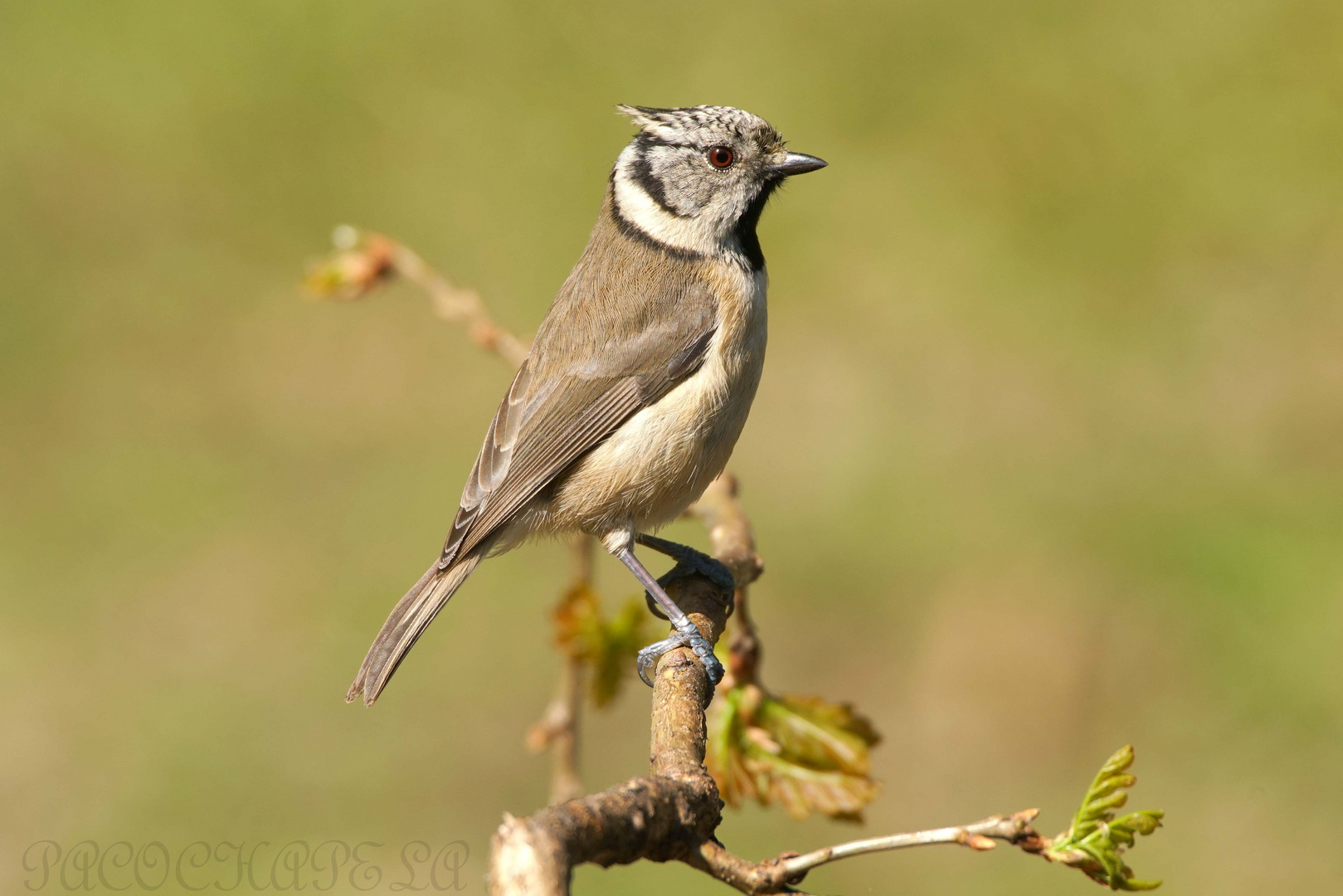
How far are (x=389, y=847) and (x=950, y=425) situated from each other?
12.3 feet

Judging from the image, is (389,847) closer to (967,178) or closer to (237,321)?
(237,321)

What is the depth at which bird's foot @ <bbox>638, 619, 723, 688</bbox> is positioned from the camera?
10.1 feet

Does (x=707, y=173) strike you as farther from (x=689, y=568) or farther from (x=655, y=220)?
(x=689, y=568)

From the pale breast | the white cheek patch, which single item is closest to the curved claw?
the pale breast

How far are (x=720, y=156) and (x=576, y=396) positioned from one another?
0.96m

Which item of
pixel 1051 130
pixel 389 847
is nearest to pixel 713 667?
pixel 389 847

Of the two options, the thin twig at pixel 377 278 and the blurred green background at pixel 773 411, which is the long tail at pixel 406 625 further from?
the blurred green background at pixel 773 411

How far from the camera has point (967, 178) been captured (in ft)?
27.5

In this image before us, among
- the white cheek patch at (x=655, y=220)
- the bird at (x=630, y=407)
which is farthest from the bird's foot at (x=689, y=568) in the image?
the white cheek patch at (x=655, y=220)

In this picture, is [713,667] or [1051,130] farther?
[1051,130]

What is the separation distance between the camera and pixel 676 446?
3.69 metres

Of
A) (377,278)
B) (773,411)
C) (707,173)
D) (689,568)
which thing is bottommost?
(689,568)

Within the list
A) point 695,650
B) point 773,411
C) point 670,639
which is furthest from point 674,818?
point 773,411

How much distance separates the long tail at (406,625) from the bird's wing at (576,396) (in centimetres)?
5
